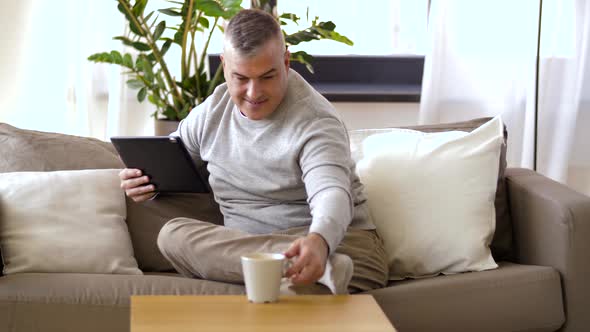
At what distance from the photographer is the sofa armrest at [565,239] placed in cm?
222

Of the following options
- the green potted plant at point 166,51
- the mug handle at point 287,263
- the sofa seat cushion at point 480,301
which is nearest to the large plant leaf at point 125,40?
the green potted plant at point 166,51

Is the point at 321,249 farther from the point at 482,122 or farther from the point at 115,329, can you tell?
the point at 482,122

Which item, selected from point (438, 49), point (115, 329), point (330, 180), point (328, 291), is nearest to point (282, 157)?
point (330, 180)

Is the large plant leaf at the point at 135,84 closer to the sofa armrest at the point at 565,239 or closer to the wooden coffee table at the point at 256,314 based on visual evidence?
the sofa armrest at the point at 565,239

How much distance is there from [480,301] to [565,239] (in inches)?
10.9

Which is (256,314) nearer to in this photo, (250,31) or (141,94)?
(250,31)

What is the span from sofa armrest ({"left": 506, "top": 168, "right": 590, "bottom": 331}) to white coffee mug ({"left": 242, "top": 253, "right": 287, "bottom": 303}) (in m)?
0.94

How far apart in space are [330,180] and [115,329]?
22.7 inches

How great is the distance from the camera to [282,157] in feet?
6.89

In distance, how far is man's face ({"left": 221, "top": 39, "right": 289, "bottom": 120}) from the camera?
1983 millimetres

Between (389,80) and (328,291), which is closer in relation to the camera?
(328,291)

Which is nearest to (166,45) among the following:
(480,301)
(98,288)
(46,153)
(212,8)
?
(212,8)

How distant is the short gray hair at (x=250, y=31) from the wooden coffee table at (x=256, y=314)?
602 mm

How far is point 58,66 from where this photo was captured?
3.42 m
